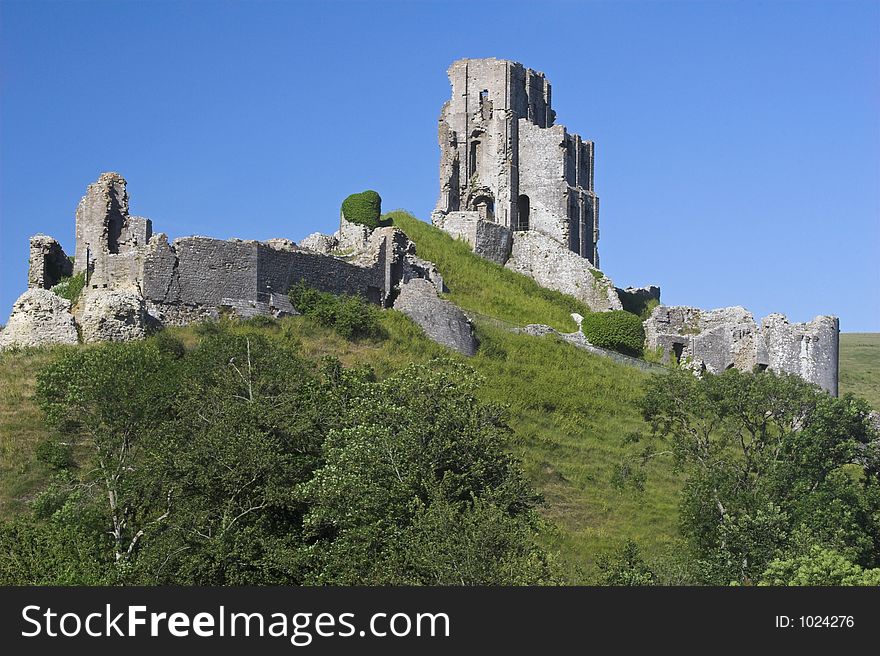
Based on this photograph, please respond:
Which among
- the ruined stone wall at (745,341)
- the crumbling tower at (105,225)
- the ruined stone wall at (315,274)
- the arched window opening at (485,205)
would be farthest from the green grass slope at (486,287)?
the crumbling tower at (105,225)

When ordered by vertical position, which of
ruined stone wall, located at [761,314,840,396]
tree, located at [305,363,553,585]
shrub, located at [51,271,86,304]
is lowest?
tree, located at [305,363,553,585]

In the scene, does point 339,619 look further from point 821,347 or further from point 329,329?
point 821,347

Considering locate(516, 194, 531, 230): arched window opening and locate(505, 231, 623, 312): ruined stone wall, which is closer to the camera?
locate(505, 231, 623, 312): ruined stone wall

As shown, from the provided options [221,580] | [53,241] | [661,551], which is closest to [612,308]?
[53,241]

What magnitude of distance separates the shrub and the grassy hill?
5270 mm

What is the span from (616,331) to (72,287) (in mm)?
21077

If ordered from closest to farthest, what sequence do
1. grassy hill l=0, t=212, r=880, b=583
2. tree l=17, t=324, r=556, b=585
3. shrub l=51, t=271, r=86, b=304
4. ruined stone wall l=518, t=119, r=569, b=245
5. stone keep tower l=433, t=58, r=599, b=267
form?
tree l=17, t=324, r=556, b=585 → grassy hill l=0, t=212, r=880, b=583 → shrub l=51, t=271, r=86, b=304 → ruined stone wall l=518, t=119, r=569, b=245 → stone keep tower l=433, t=58, r=599, b=267

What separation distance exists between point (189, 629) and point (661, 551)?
1793 cm

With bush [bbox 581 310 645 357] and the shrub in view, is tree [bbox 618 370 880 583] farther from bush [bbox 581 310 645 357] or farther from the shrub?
the shrub

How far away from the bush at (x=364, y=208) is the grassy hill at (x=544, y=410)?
316cm

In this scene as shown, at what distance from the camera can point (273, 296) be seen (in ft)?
163

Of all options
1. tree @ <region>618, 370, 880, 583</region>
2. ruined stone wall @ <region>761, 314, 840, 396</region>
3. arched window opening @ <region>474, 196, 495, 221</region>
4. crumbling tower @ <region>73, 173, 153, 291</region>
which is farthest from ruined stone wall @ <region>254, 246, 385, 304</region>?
arched window opening @ <region>474, 196, 495, 221</region>

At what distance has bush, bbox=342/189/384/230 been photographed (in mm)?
64438

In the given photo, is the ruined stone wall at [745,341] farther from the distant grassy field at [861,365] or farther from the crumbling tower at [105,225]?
the crumbling tower at [105,225]
